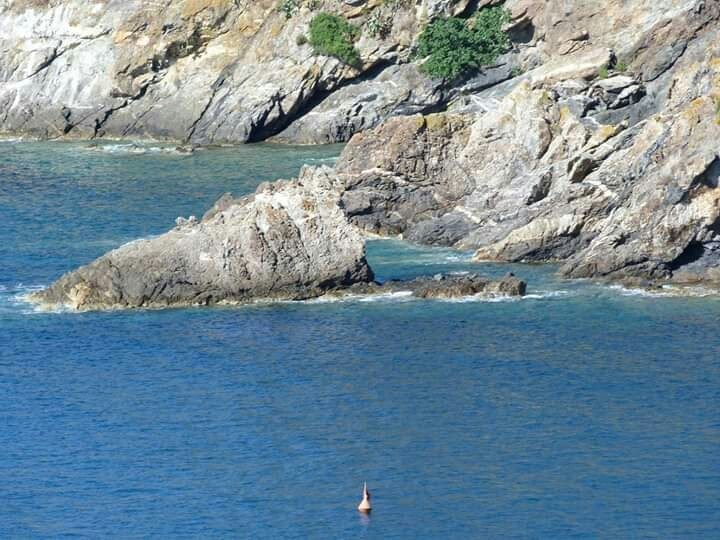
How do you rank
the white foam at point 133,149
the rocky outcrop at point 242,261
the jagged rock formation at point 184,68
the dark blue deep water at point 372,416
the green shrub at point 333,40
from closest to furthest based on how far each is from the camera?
the dark blue deep water at point 372,416 < the rocky outcrop at point 242,261 < the white foam at point 133,149 < the jagged rock formation at point 184,68 < the green shrub at point 333,40

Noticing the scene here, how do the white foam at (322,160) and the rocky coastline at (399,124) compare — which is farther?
the white foam at (322,160)

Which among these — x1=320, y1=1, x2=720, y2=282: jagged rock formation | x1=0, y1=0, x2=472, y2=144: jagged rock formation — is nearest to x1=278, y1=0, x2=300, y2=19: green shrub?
x1=0, y1=0, x2=472, y2=144: jagged rock formation

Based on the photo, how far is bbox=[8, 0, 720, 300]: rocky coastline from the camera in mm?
82312

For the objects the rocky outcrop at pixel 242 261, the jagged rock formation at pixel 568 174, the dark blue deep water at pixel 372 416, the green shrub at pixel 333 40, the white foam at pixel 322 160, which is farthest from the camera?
the green shrub at pixel 333 40

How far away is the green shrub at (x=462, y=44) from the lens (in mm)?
129125

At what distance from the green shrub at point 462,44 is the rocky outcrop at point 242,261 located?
48.1 meters

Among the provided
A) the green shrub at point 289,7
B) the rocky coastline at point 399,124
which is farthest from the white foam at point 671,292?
the green shrub at point 289,7

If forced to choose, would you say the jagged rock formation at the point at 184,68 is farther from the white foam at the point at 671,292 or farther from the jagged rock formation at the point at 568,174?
the white foam at the point at 671,292

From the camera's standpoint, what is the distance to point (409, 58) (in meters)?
134

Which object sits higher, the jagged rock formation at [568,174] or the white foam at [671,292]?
the jagged rock formation at [568,174]

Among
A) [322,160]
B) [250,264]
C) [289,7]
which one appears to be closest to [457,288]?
[250,264]

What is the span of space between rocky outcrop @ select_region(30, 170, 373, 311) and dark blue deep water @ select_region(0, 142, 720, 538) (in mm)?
1084

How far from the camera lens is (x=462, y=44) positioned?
130000 millimetres

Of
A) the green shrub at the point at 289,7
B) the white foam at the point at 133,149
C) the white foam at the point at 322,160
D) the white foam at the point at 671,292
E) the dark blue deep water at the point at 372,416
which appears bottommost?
the dark blue deep water at the point at 372,416
